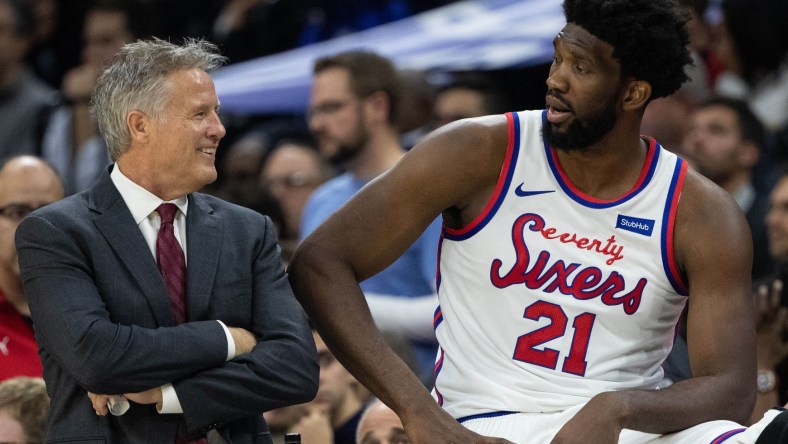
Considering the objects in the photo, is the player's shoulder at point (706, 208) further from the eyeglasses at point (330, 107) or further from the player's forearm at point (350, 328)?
the eyeglasses at point (330, 107)

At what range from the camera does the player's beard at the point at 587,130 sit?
13.7 ft

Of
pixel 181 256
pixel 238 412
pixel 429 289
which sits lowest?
pixel 429 289

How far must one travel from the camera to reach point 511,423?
13.9 ft

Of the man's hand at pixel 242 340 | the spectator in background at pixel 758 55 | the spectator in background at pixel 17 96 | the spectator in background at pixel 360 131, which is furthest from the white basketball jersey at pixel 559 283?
the spectator in background at pixel 17 96

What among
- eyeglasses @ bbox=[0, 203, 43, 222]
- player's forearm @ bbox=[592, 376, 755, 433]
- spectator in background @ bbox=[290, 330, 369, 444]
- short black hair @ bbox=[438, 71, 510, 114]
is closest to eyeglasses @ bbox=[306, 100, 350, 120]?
short black hair @ bbox=[438, 71, 510, 114]

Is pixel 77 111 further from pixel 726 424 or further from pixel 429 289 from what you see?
pixel 726 424

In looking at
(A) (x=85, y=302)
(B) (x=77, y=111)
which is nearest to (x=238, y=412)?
(A) (x=85, y=302)

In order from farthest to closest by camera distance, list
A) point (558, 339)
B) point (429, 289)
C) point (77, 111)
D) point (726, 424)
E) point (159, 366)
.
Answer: point (77, 111) < point (429, 289) < point (558, 339) < point (726, 424) < point (159, 366)

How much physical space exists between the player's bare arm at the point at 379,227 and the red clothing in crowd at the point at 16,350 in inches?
59.0

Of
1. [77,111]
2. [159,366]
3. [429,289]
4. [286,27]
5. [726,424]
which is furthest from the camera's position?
[286,27]

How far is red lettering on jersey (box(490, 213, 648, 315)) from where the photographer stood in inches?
167

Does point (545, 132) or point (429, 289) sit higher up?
point (545, 132)

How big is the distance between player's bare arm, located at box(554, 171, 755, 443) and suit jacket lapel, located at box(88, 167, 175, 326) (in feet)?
4.02

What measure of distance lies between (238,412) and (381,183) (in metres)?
0.87
